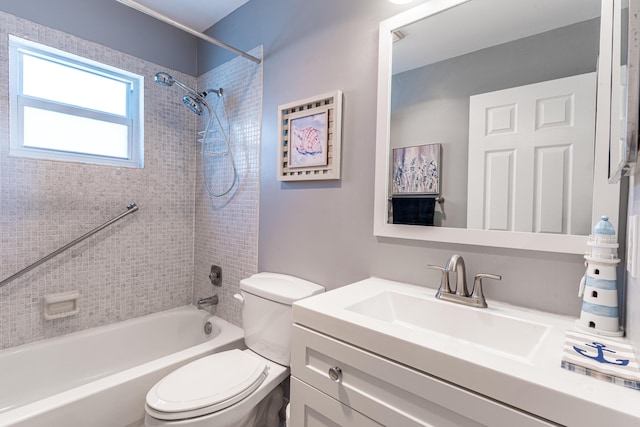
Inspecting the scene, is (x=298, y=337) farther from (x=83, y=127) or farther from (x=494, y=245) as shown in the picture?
(x=83, y=127)

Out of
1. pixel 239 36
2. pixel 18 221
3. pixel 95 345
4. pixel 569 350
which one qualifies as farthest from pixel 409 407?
pixel 239 36

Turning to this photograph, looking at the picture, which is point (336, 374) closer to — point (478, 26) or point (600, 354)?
point (600, 354)

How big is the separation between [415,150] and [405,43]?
0.45 meters

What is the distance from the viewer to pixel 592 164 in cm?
89

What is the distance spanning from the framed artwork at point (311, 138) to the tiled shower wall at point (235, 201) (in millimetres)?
247

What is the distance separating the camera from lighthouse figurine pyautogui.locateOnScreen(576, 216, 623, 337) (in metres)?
0.78

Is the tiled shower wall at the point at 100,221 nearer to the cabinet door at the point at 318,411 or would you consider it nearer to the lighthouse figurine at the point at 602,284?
the cabinet door at the point at 318,411

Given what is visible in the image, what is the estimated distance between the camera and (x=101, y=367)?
183cm

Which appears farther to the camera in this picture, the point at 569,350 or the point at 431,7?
the point at 431,7

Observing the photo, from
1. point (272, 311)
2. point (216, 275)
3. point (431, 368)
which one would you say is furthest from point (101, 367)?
point (431, 368)

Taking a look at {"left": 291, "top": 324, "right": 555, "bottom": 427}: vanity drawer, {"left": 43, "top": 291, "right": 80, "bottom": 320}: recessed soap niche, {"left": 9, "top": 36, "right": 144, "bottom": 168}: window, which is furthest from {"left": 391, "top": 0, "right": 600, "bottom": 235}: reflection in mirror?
{"left": 43, "top": 291, "right": 80, "bottom": 320}: recessed soap niche

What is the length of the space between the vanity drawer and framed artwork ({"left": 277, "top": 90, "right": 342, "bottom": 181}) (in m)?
0.81

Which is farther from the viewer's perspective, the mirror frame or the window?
the window

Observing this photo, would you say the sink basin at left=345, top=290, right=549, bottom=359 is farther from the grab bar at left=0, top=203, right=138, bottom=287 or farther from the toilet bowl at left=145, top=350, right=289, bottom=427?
the grab bar at left=0, top=203, right=138, bottom=287
